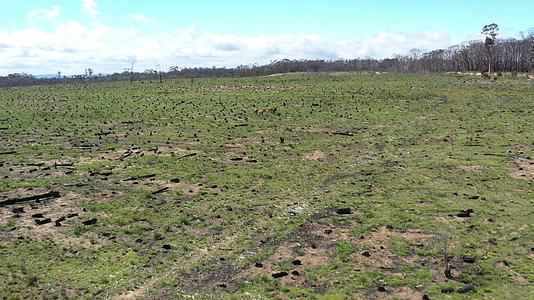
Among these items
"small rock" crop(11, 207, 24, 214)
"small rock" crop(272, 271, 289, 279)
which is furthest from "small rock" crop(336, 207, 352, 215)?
"small rock" crop(11, 207, 24, 214)

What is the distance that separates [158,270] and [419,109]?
4760 centimetres

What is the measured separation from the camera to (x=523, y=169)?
97.5 feet

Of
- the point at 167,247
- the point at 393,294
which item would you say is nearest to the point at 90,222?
the point at 167,247

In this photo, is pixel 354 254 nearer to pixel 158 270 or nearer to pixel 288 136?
pixel 158 270

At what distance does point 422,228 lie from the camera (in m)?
20.5

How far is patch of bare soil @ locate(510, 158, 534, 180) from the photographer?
2817 cm

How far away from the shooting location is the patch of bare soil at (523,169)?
28.2 m

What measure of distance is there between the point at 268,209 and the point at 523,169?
56.5 feet

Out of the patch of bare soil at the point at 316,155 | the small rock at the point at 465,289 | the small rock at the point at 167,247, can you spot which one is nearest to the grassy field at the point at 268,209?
the small rock at the point at 167,247

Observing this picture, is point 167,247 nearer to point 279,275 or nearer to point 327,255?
point 279,275

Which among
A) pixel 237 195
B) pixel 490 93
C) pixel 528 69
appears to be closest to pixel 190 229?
pixel 237 195

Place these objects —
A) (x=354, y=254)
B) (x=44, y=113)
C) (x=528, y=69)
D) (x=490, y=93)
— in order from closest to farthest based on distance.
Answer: (x=354, y=254) → (x=44, y=113) → (x=490, y=93) → (x=528, y=69)

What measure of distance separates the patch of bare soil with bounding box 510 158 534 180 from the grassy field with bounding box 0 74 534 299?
0.12 metres

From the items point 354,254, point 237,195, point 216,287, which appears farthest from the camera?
point 237,195
